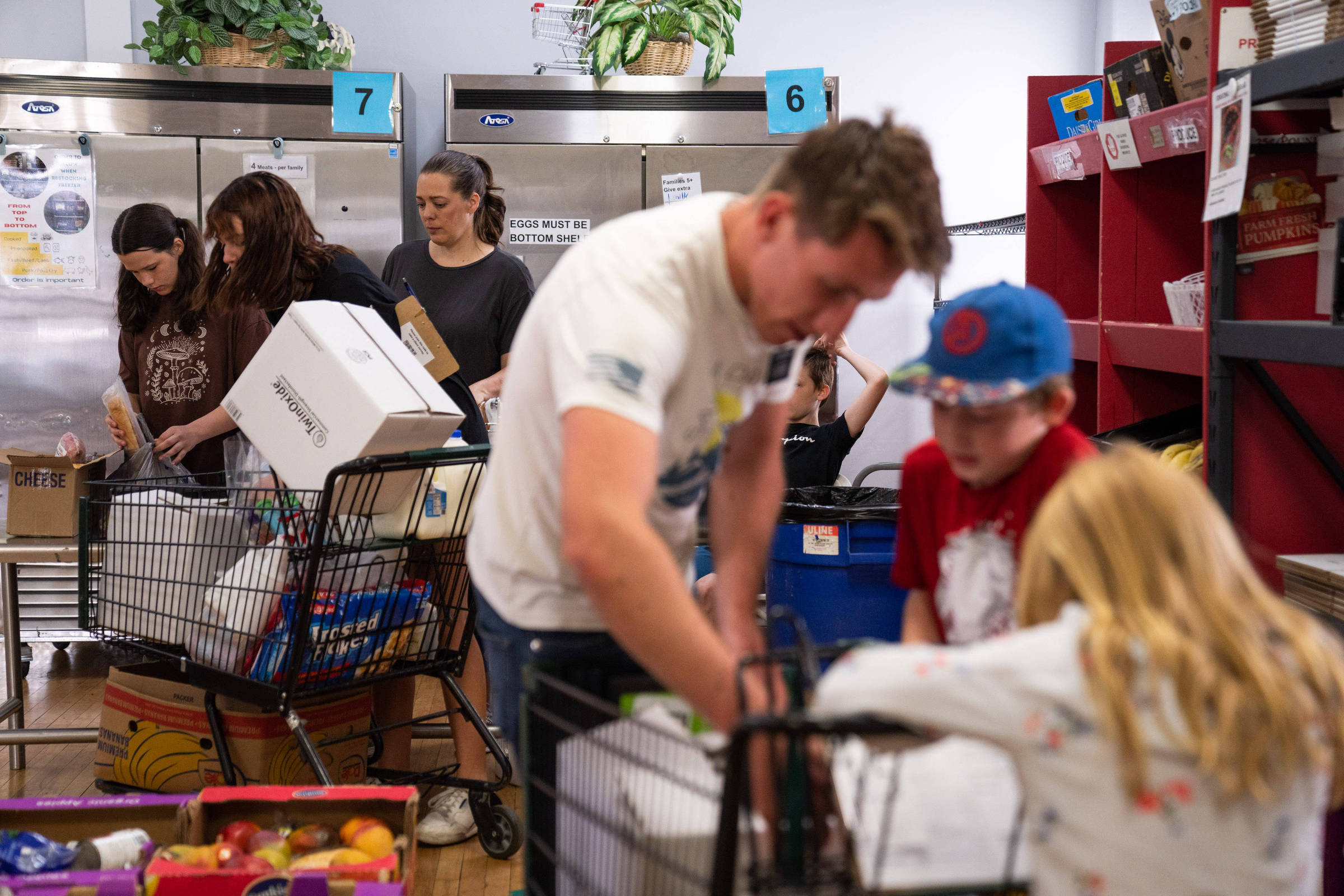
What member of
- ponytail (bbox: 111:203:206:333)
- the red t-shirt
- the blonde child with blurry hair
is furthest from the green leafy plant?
the blonde child with blurry hair

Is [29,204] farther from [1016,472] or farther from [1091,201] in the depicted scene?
[1016,472]

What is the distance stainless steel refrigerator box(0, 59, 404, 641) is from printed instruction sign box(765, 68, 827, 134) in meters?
1.59

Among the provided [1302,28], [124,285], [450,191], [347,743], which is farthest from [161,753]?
[1302,28]

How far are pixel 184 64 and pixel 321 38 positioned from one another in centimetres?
57

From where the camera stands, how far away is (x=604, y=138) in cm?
489

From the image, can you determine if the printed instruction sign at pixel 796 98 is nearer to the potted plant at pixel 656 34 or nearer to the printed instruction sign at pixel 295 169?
the potted plant at pixel 656 34

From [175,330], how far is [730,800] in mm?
3063

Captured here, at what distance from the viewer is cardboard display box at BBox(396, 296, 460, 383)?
9.11 feet

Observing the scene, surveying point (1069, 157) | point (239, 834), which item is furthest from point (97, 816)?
point (1069, 157)

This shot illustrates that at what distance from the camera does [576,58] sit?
17.7 ft

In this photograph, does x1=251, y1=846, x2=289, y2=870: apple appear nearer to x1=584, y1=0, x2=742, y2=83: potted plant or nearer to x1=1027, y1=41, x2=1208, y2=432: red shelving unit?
x1=1027, y1=41, x2=1208, y2=432: red shelving unit

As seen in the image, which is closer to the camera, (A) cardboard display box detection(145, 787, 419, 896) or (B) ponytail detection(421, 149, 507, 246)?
(A) cardboard display box detection(145, 787, 419, 896)

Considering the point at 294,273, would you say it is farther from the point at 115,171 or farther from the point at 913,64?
the point at 913,64

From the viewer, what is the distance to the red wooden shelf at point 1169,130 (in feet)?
8.14
